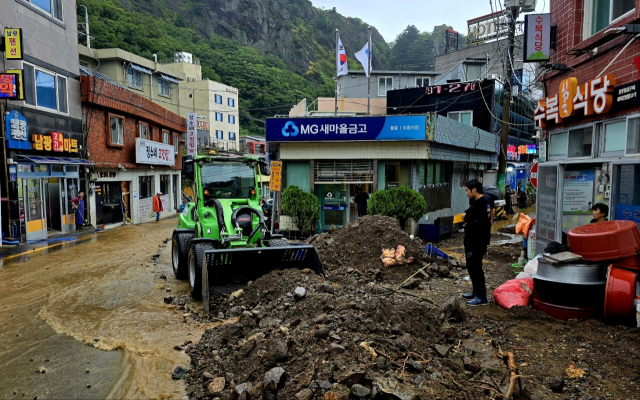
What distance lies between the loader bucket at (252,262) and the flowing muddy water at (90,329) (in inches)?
36.8

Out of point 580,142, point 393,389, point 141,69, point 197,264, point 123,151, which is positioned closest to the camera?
point 393,389

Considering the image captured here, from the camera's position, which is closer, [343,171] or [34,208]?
[34,208]

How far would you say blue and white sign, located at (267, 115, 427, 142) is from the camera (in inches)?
562

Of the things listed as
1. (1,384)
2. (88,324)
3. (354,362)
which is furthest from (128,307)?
(354,362)

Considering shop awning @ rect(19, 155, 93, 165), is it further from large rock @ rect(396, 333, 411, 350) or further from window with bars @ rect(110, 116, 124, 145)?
large rock @ rect(396, 333, 411, 350)

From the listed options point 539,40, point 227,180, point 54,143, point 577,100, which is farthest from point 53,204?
point 577,100

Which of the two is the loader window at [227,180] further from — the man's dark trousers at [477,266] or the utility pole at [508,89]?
the utility pole at [508,89]

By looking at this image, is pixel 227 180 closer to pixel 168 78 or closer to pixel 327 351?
pixel 327 351

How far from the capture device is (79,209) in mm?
17234

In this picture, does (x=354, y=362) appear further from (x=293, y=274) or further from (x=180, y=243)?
(x=180, y=243)

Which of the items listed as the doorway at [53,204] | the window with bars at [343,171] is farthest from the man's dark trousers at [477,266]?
the doorway at [53,204]

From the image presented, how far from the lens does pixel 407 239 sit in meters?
9.65

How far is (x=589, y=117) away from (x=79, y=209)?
18005mm

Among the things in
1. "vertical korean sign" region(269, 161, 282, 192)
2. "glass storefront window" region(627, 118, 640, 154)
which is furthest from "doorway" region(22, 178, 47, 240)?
"glass storefront window" region(627, 118, 640, 154)
